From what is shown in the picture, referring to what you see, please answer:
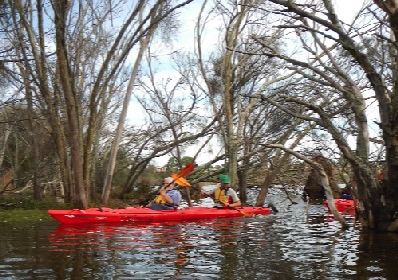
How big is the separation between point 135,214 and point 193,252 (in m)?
4.67

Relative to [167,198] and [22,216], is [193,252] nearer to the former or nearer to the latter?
[167,198]

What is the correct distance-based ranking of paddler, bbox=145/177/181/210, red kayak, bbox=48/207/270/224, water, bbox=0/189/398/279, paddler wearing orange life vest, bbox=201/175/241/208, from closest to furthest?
water, bbox=0/189/398/279, red kayak, bbox=48/207/270/224, paddler, bbox=145/177/181/210, paddler wearing orange life vest, bbox=201/175/241/208

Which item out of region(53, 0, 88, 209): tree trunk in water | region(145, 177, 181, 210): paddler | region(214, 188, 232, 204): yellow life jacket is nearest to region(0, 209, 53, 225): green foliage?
region(53, 0, 88, 209): tree trunk in water

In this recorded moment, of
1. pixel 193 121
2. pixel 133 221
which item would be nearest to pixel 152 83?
pixel 193 121

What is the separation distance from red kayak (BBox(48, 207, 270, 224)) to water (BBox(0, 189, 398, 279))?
0.35 m

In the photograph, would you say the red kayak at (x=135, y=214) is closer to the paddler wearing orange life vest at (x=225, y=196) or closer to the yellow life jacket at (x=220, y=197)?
the paddler wearing orange life vest at (x=225, y=196)

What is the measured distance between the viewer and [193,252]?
24.2ft

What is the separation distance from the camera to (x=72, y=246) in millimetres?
7816

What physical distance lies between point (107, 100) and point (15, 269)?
12.9m

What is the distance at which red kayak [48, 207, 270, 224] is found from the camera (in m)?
11.2

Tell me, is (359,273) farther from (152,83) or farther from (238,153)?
(152,83)

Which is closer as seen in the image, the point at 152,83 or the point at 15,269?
the point at 15,269

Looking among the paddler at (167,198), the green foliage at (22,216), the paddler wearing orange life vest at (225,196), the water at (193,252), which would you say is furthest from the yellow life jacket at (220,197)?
the green foliage at (22,216)

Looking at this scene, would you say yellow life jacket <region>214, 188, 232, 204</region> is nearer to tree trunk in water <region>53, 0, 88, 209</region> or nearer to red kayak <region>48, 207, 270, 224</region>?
red kayak <region>48, 207, 270, 224</region>
